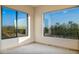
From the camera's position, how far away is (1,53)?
204 centimetres

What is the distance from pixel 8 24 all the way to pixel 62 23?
157 cm

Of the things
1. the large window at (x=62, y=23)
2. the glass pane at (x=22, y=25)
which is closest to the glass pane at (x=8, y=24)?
the glass pane at (x=22, y=25)

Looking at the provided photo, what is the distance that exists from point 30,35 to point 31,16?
548mm

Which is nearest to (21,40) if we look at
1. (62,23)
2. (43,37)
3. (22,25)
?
(22,25)

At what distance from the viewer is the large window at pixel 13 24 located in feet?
8.20

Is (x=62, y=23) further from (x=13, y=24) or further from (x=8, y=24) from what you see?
(x=8, y=24)

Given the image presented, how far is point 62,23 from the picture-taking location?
2482 mm

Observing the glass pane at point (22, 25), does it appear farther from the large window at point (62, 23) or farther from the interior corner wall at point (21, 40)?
the large window at point (62, 23)

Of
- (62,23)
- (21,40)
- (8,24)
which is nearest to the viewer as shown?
(62,23)

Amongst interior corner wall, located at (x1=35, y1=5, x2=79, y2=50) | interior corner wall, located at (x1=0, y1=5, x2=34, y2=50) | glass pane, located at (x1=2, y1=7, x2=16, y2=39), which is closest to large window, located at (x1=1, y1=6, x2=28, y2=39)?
glass pane, located at (x1=2, y1=7, x2=16, y2=39)

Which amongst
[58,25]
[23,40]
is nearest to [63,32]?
[58,25]

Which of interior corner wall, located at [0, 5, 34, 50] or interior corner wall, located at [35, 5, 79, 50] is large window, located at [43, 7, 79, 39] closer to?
interior corner wall, located at [35, 5, 79, 50]

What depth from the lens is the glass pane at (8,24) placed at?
252 cm
